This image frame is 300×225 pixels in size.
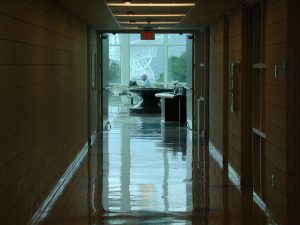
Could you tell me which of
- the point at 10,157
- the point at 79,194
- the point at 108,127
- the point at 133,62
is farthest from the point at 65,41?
the point at 133,62

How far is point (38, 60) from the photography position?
8039 mm

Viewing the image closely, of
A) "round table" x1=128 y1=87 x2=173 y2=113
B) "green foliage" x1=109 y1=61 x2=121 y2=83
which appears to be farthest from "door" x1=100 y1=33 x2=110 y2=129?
"green foliage" x1=109 y1=61 x2=121 y2=83

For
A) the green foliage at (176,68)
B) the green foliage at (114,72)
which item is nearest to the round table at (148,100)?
the green foliage at (114,72)

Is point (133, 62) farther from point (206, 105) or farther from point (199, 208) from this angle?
point (199, 208)

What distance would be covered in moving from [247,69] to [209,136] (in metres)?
5.22

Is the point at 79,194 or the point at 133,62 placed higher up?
the point at 133,62

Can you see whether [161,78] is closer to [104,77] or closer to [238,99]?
[104,77]

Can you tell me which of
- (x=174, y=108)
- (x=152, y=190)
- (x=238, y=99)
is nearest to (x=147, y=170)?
(x=152, y=190)

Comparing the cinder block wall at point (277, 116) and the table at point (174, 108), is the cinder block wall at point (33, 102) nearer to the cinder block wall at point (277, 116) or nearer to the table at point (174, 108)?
the cinder block wall at point (277, 116)

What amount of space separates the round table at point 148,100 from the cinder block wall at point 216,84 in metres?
10.9

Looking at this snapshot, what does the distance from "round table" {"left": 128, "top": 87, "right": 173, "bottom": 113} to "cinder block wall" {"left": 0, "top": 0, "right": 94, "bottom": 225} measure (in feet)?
45.7

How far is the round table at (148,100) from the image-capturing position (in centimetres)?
2582

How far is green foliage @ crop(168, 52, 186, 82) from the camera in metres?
33.3

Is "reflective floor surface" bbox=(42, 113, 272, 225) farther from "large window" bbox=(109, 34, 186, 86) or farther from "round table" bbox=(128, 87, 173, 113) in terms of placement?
"large window" bbox=(109, 34, 186, 86)
